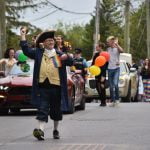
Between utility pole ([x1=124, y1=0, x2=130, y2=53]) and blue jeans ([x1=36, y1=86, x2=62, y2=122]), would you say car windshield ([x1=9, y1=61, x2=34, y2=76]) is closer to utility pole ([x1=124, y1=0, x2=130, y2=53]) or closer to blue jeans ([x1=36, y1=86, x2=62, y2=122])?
blue jeans ([x1=36, y1=86, x2=62, y2=122])

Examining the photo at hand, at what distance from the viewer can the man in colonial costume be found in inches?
450

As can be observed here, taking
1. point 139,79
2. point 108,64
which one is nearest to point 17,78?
point 108,64

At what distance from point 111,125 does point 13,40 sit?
54761mm

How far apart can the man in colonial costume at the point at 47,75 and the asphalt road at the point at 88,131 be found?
1.69 feet

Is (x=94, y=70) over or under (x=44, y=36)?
under

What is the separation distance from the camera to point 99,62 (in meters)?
18.8

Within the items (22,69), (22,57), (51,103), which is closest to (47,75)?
(51,103)

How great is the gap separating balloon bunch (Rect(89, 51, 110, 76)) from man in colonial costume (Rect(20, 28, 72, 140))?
6.94 meters

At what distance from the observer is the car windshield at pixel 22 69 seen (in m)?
17.2

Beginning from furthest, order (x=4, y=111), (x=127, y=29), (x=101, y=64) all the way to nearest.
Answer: (x=127, y=29) < (x=101, y=64) < (x=4, y=111)

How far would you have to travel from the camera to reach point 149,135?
1173 centimetres

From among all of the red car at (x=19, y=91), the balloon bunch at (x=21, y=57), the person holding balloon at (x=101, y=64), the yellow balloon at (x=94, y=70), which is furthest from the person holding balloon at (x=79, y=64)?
the red car at (x=19, y=91)

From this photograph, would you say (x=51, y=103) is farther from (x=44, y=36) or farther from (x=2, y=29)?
(x=2, y=29)

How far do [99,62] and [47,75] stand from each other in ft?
24.6
